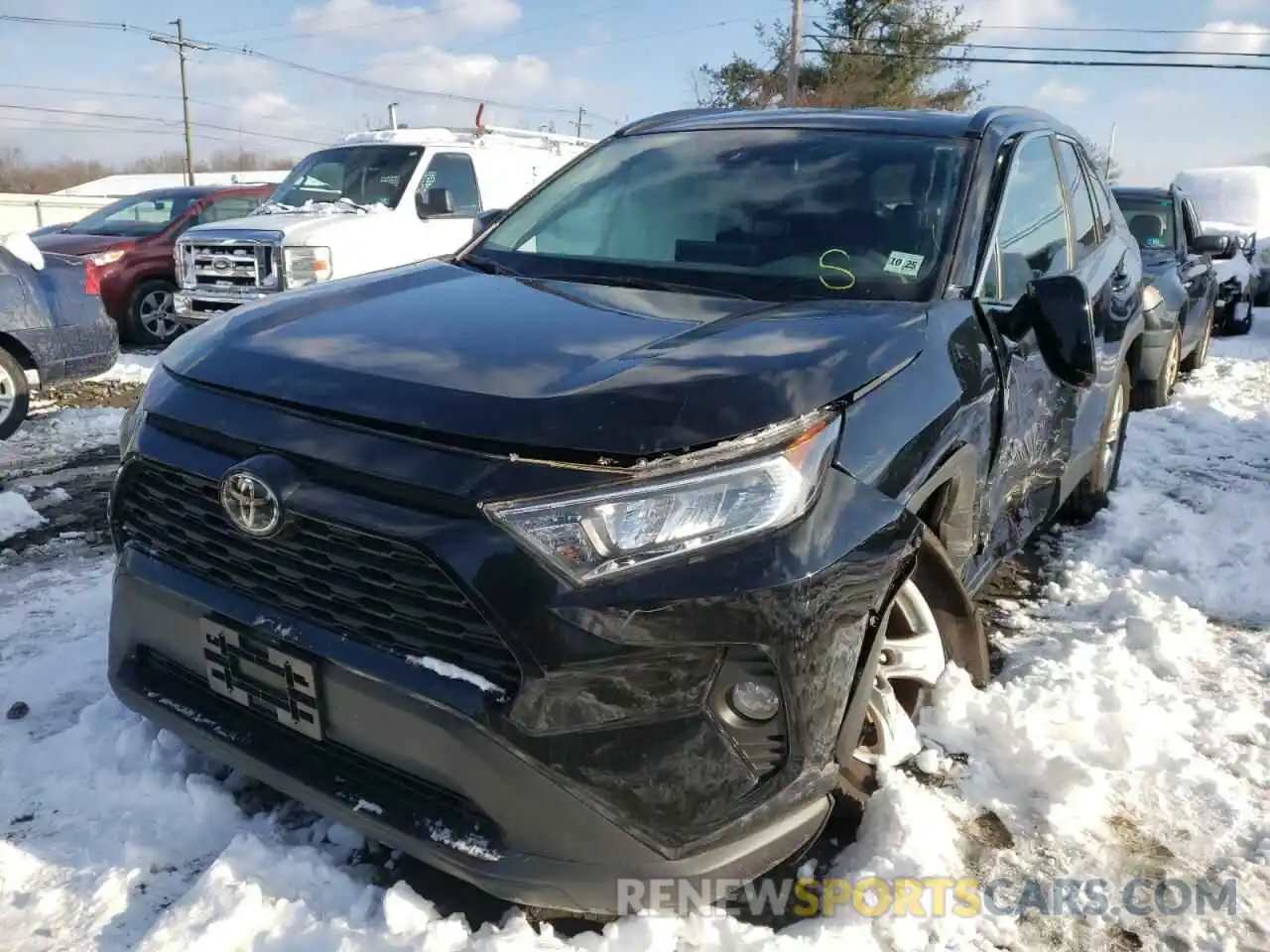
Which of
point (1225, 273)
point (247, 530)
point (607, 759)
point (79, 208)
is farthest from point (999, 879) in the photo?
point (79, 208)

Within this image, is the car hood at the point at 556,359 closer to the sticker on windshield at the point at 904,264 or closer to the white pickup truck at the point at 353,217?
the sticker on windshield at the point at 904,264

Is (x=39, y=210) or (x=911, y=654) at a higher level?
(x=911, y=654)

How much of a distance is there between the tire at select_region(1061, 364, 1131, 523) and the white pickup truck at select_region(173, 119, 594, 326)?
4.74 m

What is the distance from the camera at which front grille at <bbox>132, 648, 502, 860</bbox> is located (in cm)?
186

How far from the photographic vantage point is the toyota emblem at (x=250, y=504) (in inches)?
75.2

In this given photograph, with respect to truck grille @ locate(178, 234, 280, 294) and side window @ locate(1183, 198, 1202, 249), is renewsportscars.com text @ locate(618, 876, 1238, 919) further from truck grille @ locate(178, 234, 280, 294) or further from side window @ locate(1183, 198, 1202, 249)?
side window @ locate(1183, 198, 1202, 249)

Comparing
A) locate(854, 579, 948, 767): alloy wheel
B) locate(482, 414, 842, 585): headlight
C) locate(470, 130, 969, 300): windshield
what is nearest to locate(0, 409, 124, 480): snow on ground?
locate(470, 130, 969, 300): windshield

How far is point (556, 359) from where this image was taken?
2.09m

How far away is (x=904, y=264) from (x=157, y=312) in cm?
941

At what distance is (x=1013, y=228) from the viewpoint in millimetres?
3131

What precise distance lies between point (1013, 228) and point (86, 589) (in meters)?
3.58

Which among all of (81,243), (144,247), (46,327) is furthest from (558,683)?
(81,243)

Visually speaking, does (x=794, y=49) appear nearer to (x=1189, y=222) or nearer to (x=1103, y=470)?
(x=1189, y=222)

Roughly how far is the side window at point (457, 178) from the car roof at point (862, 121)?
587cm
